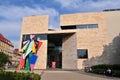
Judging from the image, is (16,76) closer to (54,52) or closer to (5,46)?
(54,52)

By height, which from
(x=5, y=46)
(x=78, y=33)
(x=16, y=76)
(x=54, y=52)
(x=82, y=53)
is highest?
(x=5, y=46)

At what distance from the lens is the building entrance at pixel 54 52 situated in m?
55.0

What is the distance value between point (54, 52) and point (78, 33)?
439 inches

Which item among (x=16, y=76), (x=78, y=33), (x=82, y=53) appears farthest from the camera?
(x=78, y=33)

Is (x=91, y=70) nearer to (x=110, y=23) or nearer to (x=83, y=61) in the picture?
(x=83, y=61)

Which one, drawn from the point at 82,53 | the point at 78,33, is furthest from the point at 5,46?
the point at 82,53

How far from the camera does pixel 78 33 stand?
160 feet

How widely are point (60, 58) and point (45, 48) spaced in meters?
6.60

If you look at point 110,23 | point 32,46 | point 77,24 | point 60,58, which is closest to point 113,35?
point 110,23

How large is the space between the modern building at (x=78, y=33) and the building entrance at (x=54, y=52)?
330 centimetres

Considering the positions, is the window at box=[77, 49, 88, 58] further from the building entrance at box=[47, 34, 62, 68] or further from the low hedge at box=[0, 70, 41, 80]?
the low hedge at box=[0, 70, 41, 80]

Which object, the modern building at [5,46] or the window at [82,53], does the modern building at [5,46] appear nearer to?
the modern building at [5,46]

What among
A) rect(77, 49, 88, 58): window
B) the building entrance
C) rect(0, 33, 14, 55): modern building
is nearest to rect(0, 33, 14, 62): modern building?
rect(0, 33, 14, 55): modern building

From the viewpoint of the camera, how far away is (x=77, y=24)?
4956 centimetres
